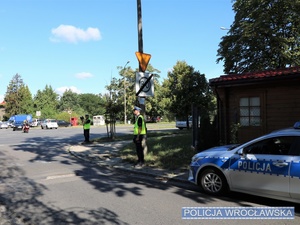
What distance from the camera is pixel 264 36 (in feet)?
74.5

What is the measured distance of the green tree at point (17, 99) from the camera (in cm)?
8339

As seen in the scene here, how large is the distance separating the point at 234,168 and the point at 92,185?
359cm

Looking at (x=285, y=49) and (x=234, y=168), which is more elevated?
(x=285, y=49)

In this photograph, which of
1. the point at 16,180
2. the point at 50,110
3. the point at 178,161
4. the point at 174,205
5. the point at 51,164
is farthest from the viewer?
the point at 50,110

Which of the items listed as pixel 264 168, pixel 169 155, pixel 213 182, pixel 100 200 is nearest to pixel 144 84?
pixel 169 155

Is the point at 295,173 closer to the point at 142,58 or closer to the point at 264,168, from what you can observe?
the point at 264,168

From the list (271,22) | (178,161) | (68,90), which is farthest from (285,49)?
(68,90)

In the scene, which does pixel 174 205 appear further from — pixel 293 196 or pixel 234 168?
pixel 293 196

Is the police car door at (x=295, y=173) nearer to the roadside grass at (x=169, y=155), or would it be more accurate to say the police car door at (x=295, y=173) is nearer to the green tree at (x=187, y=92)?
the roadside grass at (x=169, y=155)

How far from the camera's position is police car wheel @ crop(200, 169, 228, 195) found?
6469 mm

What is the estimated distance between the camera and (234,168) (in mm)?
6203

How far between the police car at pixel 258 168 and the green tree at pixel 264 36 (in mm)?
17504

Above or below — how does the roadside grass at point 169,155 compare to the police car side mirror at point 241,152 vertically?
below

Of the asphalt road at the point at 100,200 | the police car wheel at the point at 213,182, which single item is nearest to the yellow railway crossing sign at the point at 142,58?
the asphalt road at the point at 100,200
